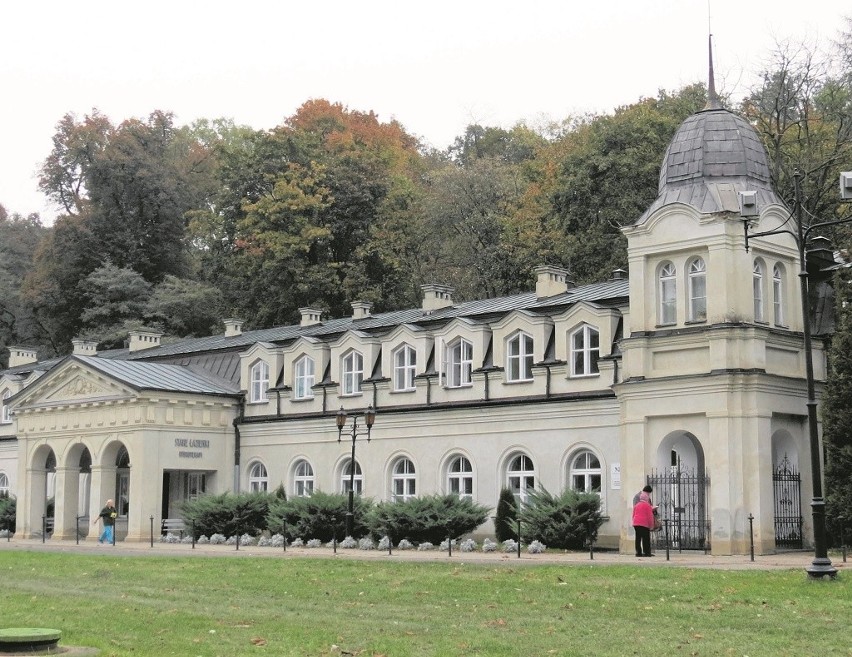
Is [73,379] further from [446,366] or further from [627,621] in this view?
[627,621]

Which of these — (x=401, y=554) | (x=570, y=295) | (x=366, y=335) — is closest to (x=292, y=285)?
(x=366, y=335)

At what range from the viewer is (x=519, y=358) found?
4038 centimetres

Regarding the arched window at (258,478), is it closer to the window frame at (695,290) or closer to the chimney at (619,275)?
the chimney at (619,275)

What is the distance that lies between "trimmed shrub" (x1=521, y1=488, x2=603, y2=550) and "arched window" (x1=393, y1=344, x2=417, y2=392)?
31.2 feet

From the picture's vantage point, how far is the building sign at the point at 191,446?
46.3 metres

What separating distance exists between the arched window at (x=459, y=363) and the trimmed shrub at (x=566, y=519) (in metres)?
7.49

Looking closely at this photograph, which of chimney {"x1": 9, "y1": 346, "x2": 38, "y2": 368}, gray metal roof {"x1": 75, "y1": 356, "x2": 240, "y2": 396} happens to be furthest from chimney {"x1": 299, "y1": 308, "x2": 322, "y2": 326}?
chimney {"x1": 9, "y1": 346, "x2": 38, "y2": 368}

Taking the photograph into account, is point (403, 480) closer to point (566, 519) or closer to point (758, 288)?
point (566, 519)

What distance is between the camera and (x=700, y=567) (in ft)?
84.9

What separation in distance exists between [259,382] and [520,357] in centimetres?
1268

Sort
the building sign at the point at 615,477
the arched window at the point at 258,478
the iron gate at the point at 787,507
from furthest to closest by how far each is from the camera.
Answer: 1. the arched window at the point at 258,478
2. the building sign at the point at 615,477
3. the iron gate at the point at 787,507

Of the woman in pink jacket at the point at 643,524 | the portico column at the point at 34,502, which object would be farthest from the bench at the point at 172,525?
the woman in pink jacket at the point at 643,524

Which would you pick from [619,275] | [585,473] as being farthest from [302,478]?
[619,275]

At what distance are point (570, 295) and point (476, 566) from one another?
1619cm
